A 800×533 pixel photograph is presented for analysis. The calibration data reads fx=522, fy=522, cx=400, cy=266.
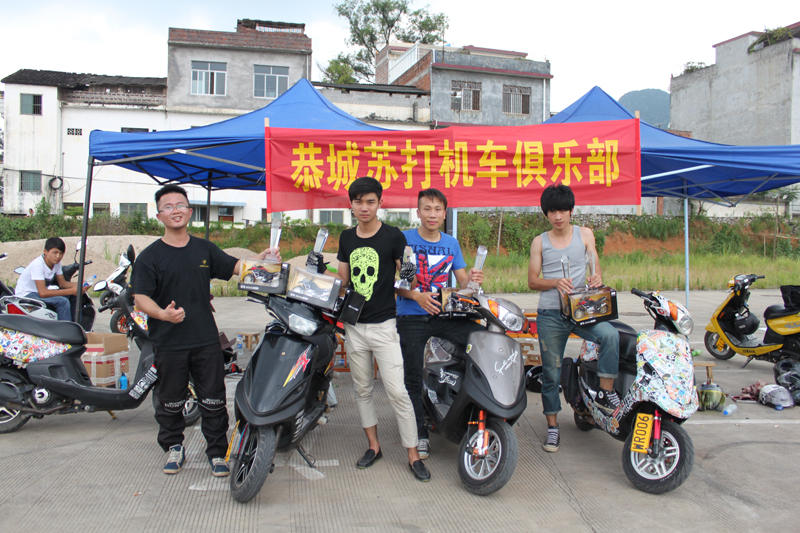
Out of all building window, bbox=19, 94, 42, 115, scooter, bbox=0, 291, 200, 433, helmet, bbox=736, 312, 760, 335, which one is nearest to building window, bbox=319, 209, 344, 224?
building window, bbox=19, 94, 42, 115

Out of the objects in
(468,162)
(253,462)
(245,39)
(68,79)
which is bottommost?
(253,462)

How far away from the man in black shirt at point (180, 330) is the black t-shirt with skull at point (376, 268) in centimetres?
54

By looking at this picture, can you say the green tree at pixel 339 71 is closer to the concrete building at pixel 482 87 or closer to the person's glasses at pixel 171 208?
the concrete building at pixel 482 87

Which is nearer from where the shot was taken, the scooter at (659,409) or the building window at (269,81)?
the scooter at (659,409)

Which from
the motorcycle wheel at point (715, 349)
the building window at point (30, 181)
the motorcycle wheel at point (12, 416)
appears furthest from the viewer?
the building window at point (30, 181)

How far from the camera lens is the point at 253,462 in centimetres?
263

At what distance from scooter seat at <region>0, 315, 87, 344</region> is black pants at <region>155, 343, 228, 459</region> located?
1.22 metres

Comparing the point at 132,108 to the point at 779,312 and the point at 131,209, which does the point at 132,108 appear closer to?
the point at 131,209

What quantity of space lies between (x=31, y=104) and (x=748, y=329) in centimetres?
2620

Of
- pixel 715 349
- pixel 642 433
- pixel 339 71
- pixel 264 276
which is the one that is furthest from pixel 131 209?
pixel 642 433

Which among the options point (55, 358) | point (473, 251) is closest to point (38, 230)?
point (473, 251)

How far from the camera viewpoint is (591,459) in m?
3.40

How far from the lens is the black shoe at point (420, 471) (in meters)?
3.02

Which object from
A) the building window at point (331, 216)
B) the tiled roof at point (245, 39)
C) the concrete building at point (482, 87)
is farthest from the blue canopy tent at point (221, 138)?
the tiled roof at point (245, 39)
